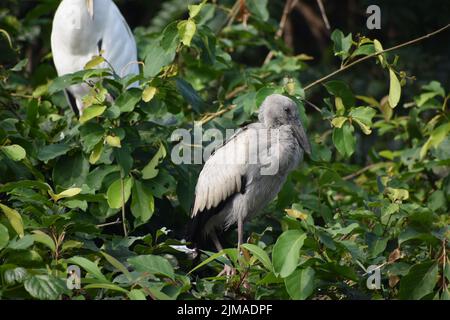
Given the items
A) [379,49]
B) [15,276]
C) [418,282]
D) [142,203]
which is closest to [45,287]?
[15,276]

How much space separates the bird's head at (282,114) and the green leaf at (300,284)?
3.05ft

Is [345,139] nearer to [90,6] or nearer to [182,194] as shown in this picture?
[182,194]

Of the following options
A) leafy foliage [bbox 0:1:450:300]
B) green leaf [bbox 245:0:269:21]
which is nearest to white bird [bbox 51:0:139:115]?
leafy foliage [bbox 0:1:450:300]

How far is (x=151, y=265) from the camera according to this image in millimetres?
3189

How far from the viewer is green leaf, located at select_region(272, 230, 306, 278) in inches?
123

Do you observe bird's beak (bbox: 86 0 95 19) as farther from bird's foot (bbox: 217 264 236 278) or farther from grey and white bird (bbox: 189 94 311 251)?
bird's foot (bbox: 217 264 236 278)

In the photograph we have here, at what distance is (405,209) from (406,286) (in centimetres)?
56

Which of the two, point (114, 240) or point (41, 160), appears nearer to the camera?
point (114, 240)

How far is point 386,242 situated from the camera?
3.79 meters

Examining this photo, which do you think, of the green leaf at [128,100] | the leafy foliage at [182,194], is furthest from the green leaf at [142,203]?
the green leaf at [128,100]

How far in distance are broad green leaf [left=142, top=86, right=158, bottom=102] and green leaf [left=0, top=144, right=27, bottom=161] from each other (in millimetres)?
543

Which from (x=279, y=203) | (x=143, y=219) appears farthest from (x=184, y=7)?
(x=143, y=219)

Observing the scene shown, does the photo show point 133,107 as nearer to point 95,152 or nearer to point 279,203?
point 95,152

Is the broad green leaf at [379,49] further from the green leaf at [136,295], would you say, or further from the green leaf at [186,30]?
the green leaf at [136,295]
